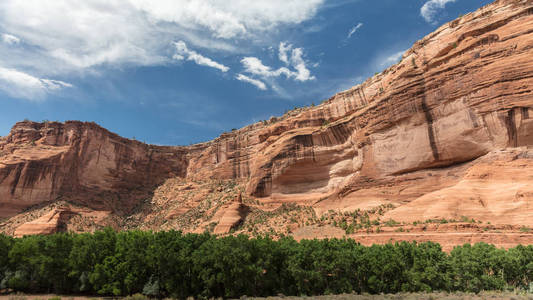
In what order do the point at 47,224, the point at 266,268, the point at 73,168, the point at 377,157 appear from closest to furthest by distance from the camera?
the point at 266,268 < the point at 377,157 < the point at 47,224 < the point at 73,168

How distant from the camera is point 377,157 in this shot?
39031 millimetres

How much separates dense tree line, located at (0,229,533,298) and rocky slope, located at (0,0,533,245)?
733cm

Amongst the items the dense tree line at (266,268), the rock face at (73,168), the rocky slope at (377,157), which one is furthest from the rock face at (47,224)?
the dense tree line at (266,268)

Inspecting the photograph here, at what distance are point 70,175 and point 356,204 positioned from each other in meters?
59.3

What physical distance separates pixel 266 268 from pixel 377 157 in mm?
23943

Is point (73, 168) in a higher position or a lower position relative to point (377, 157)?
higher

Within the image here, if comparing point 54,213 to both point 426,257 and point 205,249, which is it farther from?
point 426,257

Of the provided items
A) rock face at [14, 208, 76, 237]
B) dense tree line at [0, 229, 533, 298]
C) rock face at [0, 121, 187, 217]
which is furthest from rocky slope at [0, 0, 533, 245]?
dense tree line at [0, 229, 533, 298]

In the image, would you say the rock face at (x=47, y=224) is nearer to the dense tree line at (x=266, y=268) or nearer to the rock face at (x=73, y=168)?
the rock face at (x=73, y=168)

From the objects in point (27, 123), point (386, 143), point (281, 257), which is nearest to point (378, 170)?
point (386, 143)

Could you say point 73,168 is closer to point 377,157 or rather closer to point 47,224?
point 47,224

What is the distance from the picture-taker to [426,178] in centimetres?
3431

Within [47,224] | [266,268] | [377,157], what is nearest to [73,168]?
[47,224]

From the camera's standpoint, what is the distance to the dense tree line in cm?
1972
